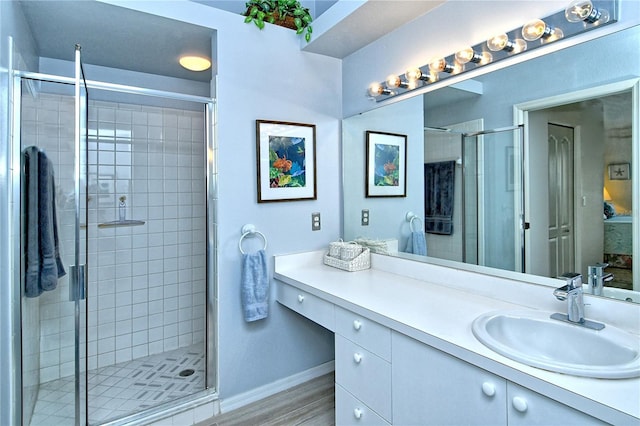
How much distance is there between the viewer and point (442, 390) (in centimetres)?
123

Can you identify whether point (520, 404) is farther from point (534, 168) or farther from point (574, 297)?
point (534, 168)

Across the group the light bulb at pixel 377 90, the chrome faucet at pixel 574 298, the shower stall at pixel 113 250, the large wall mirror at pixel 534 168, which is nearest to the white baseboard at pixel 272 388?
the shower stall at pixel 113 250

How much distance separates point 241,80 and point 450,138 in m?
1.28

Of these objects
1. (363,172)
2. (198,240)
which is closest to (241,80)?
(363,172)

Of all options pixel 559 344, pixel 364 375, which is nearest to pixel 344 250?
pixel 364 375

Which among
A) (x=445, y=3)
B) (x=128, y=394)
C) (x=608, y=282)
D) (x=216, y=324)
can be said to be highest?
(x=445, y=3)

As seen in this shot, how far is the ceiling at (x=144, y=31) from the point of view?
6.11 ft

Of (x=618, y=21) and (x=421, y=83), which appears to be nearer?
(x=618, y=21)

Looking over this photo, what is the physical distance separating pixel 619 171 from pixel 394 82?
120 centimetres

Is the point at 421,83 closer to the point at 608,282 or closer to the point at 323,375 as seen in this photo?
the point at 608,282

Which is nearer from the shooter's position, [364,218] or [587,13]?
[587,13]

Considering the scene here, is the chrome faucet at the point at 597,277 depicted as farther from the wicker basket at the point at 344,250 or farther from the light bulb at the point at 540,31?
the wicker basket at the point at 344,250

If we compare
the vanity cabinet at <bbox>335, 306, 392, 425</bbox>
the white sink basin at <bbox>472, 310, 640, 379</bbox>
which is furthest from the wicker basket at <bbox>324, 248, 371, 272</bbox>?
the white sink basin at <bbox>472, 310, 640, 379</bbox>

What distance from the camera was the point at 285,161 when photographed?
7.65ft
